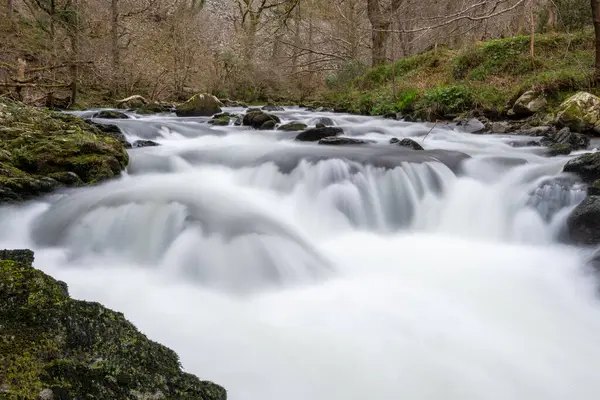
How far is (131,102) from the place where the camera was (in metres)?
14.8

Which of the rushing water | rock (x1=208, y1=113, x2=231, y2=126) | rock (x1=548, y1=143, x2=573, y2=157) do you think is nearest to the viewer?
the rushing water

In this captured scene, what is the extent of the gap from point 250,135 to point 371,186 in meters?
4.31

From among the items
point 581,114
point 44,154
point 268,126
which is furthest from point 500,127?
point 44,154

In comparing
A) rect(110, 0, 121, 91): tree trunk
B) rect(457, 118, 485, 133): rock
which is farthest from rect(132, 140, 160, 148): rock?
rect(110, 0, 121, 91): tree trunk

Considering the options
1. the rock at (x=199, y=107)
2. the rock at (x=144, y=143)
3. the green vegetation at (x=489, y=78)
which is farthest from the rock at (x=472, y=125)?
the rock at (x=199, y=107)

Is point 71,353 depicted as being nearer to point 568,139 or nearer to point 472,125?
point 568,139

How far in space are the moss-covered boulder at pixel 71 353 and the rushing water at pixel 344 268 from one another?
2.47 feet

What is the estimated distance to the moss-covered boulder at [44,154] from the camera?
14.2 ft

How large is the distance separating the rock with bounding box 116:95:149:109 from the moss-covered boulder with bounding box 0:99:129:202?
8933 millimetres

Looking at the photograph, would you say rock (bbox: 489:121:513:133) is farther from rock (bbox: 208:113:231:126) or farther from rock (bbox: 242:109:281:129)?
rock (bbox: 208:113:231:126)

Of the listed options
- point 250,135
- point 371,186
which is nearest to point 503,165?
point 371,186

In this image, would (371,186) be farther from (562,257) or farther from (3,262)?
(3,262)

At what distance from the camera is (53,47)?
45.5 feet

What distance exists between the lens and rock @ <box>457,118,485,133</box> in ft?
29.1
